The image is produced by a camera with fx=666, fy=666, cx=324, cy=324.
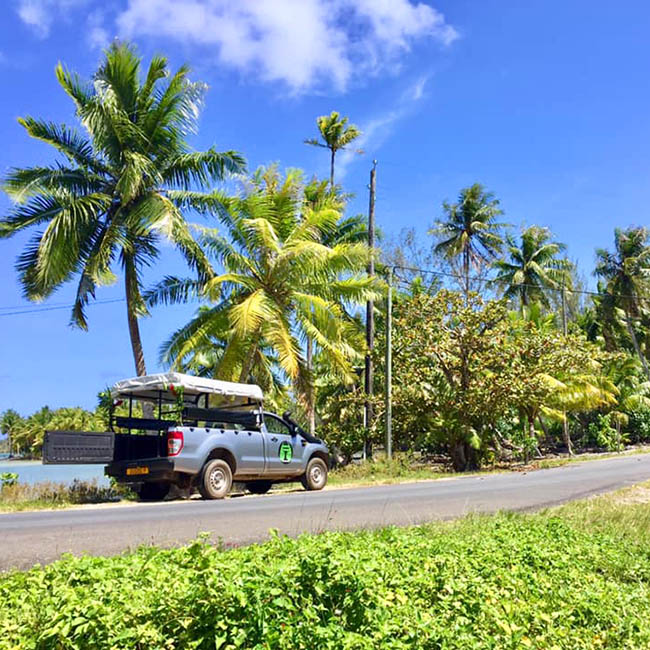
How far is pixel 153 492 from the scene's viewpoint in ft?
46.3

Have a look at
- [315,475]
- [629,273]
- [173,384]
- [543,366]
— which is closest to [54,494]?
[173,384]

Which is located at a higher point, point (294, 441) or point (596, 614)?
point (294, 441)

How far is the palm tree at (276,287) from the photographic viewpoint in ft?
66.9

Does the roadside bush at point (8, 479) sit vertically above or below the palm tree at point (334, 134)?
below

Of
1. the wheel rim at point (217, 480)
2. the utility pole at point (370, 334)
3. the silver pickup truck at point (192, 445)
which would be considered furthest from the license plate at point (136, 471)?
the utility pole at point (370, 334)

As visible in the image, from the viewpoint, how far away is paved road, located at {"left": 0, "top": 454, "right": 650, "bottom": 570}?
7174mm

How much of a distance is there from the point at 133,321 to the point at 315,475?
7.64 metres

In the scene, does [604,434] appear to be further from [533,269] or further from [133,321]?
[133,321]

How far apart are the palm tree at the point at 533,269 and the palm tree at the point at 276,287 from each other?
83.0 feet

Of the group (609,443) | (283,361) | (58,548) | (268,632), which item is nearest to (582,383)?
(609,443)

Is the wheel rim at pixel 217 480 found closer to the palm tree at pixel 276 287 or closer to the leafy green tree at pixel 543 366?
the palm tree at pixel 276 287

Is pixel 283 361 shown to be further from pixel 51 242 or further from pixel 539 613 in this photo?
pixel 539 613

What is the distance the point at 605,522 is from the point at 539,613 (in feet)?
15.1

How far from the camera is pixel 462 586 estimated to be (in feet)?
14.2
